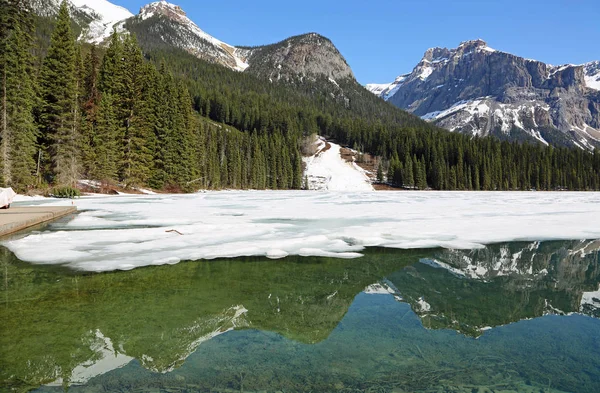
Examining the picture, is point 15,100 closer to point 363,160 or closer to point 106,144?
point 106,144

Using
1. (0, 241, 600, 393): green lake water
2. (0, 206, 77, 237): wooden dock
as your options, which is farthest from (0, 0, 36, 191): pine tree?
(0, 241, 600, 393): green lake water

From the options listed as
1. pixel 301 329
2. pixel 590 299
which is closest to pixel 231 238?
pixel 301 329

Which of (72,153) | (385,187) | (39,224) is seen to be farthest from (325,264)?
(385,187)

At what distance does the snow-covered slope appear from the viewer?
10848 cm

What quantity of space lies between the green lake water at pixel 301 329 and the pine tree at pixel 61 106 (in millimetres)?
32556

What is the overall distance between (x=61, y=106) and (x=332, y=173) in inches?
3463

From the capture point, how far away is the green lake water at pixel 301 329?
314 cm

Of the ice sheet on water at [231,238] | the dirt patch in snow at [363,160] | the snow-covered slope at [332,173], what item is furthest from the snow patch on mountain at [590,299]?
the dirt patch in snow at [363,160]

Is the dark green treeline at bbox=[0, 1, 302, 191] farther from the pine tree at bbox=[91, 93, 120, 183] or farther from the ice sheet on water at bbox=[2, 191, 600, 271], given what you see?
the ice sheet on water at bbox=[2, 191, 600, 271]

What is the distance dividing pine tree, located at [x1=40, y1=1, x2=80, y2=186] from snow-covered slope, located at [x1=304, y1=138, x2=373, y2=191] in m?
76.1

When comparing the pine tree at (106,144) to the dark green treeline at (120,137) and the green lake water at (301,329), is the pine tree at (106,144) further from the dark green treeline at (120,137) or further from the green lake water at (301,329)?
the green lake water at (301,329)

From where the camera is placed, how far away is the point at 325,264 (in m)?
7.92

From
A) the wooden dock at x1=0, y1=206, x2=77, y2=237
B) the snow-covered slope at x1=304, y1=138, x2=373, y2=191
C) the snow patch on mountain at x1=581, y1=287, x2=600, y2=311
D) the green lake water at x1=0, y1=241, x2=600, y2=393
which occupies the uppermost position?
the snow-covered slope at x1=304, y1=138, x2=373, y2=191

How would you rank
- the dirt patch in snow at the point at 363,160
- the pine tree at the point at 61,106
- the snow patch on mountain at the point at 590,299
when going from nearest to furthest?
the snow patch on mountain at the point at 590,299 → the pine tree at the point at 61,106 → the dirt patch in snow at the point at 363,160
